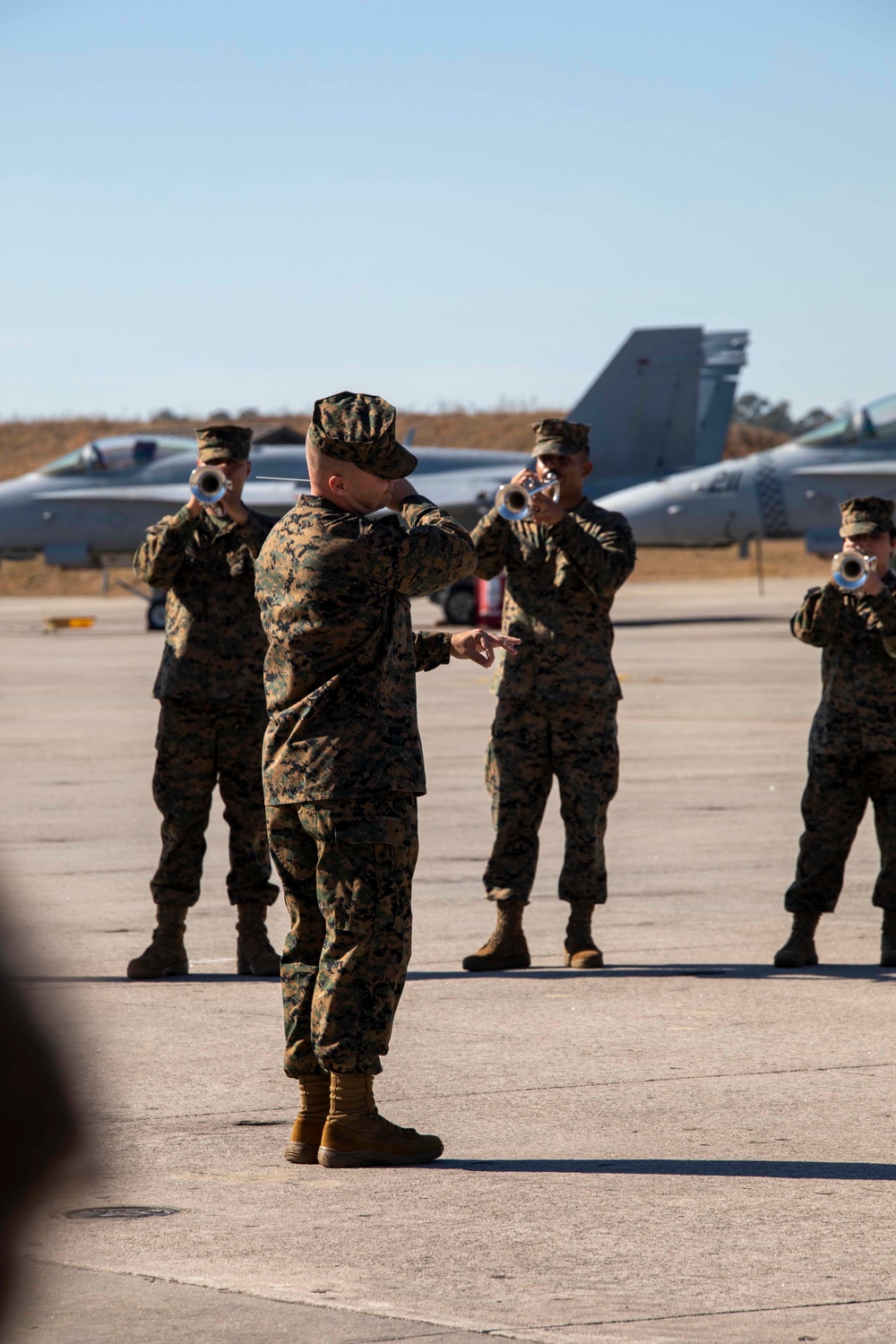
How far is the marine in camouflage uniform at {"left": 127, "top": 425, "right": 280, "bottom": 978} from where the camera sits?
293 inches

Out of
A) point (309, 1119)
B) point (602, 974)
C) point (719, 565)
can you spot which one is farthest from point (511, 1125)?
point (719, 565)

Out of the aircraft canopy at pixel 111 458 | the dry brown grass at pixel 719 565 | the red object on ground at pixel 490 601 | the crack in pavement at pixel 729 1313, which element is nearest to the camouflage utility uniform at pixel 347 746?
the crack in pavement at pixel 729 1313

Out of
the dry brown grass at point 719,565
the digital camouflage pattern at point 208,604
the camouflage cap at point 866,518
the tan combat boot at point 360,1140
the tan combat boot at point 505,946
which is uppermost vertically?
the camouflage cap at point 866,518

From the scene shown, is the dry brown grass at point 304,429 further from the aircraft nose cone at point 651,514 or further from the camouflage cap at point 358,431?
the camouflage cap at point 358,431

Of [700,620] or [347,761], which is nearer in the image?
[347,761]

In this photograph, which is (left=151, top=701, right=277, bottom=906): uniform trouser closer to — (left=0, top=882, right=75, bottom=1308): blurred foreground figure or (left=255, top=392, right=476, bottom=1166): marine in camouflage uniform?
(left=255, top=392, right=476, bottom=1166): marine in camouflage uniform

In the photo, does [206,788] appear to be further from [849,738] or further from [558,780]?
[849,738]

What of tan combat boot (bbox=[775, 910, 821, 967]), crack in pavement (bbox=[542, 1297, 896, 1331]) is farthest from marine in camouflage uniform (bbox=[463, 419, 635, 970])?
crack in pavement (bbox=[542, 1297, 896, 1331])

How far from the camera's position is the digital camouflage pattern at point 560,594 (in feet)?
25.1

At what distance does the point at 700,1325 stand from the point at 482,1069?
225 cm

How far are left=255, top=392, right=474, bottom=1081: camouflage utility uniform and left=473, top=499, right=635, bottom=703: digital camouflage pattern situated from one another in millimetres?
2621

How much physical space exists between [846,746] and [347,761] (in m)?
3.15

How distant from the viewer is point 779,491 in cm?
3519

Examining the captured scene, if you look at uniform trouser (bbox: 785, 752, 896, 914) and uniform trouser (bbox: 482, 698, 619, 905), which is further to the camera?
uniform trouser (bbox: 482, 698, 619, 905)
